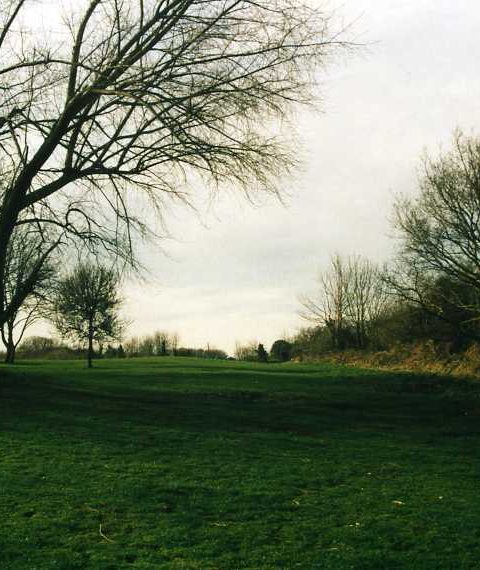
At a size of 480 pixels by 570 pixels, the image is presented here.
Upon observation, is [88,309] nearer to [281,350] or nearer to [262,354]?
[262,354]

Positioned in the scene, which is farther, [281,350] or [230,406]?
[281,350]

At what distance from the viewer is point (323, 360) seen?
52531mm

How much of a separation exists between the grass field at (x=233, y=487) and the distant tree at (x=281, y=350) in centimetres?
4527

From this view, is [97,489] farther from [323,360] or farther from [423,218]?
[323,360]

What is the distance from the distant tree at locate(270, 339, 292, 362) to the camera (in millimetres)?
64000

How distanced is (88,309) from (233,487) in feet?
116

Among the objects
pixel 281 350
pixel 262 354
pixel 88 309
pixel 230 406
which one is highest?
pixel 88 309

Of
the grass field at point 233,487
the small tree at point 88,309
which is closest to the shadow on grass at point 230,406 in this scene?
the grass field at point 233,487

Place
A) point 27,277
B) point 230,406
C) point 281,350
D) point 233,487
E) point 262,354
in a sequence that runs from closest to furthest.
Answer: point 233,487 < point 230,406 < point 27,277 < point 262,354 < point 281,350

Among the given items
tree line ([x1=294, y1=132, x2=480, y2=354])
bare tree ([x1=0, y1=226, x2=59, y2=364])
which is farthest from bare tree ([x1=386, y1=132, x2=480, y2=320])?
bare tree ([x1=0, y1=226, x2=59, y2=364])

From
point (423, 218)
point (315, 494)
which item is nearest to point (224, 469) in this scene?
point (315, 494)

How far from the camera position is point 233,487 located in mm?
8531

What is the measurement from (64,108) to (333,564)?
36.1 feet

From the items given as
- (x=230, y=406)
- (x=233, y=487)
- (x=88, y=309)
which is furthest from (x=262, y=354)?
(x=233, y=487)
